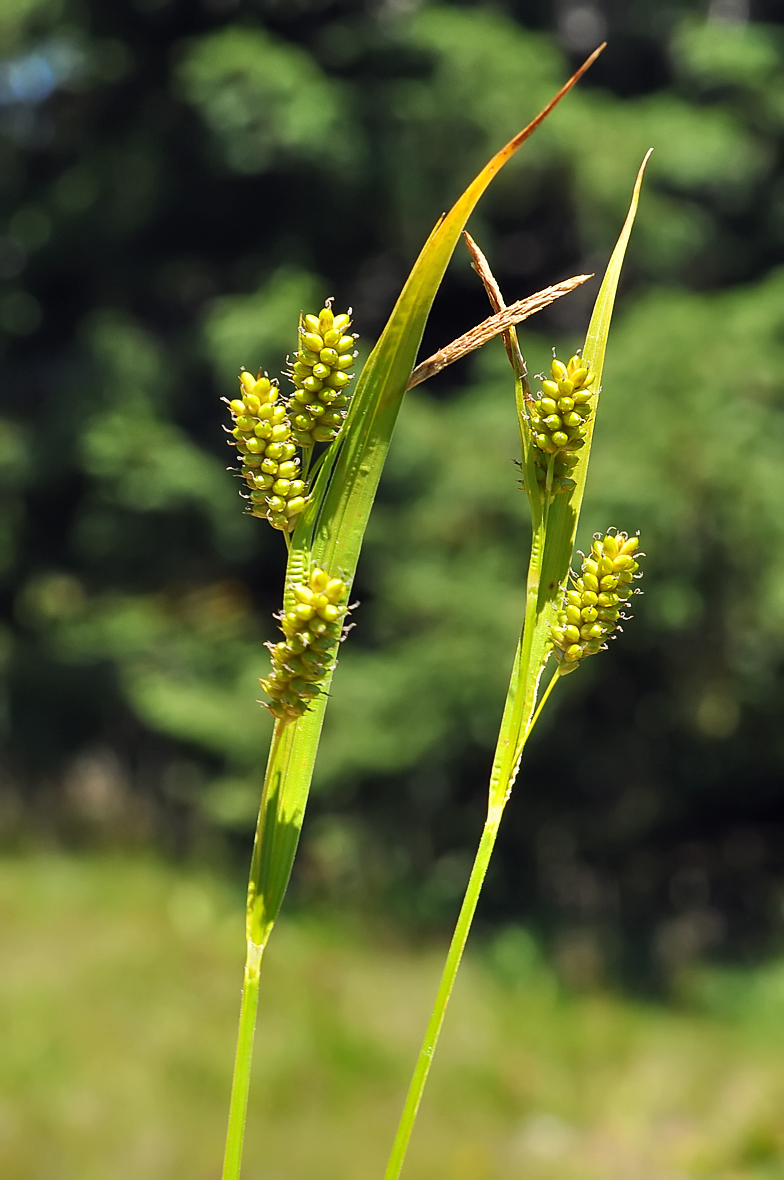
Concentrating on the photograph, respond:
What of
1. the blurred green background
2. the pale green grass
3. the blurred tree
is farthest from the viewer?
the blurred tree

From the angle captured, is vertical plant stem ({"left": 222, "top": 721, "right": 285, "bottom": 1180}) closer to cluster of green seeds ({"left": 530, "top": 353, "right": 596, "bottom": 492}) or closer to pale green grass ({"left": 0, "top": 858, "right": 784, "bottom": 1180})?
cluster of green seeds ({"left": 530, "top": 353, "right": 596, "bottom": 492})

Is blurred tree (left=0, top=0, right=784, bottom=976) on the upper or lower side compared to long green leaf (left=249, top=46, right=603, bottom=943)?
upper

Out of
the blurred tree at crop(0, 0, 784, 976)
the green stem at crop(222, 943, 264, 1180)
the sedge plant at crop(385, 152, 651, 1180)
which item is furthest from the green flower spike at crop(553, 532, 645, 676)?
the blurred tree at crop(0, 0, 784, 976)

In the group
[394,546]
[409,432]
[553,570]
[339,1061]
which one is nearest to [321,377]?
[553,570]

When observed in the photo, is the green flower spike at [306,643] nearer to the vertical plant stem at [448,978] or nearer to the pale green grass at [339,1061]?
the vertical plant stem at [448,978]

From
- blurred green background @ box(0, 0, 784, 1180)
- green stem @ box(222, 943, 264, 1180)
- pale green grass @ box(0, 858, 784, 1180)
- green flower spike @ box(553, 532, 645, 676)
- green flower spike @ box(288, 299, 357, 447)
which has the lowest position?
green stem @ box(222, 943, 264, 1180)

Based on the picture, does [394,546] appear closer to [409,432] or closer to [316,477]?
[409,432]

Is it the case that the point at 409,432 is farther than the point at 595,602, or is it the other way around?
the point at 409,432
